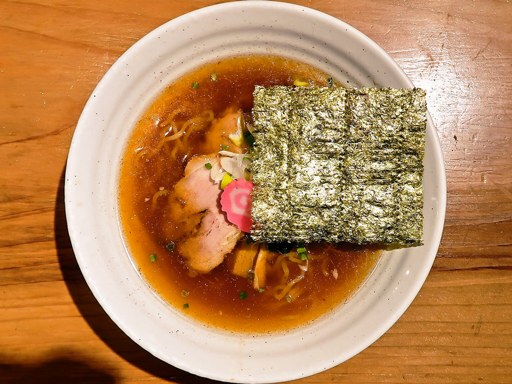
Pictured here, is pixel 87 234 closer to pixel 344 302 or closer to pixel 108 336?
pixel 108 336

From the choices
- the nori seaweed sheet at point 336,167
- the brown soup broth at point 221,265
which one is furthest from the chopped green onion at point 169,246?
the nori seaweed sheet at point 336,167

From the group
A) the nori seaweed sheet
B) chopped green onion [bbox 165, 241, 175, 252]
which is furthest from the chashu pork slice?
the nori seaweed sheet

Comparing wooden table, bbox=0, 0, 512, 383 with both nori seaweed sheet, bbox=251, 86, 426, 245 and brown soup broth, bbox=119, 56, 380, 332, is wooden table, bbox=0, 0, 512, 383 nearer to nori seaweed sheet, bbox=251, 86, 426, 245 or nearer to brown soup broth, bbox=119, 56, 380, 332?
brown soup broth, bbox=119, 56, 380, 332

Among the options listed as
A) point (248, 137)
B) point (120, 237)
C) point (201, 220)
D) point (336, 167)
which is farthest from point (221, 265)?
point (336, 167)

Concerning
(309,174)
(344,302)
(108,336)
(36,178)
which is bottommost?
(108,336)

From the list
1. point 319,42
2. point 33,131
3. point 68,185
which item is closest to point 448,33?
point 319,42
